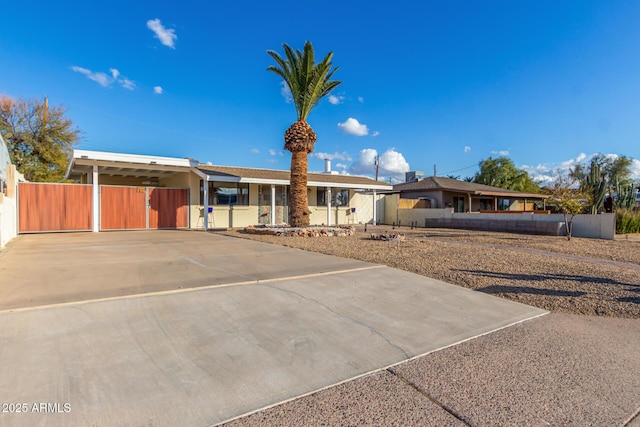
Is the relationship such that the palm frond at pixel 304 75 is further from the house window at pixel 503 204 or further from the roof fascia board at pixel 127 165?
the house window at pixel 503 204

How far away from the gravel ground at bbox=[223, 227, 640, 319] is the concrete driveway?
0.76 meters

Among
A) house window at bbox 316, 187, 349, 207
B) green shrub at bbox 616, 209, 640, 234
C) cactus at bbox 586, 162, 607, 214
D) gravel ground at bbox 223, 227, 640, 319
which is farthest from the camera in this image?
house window at bbox 316, 187, 349, 207

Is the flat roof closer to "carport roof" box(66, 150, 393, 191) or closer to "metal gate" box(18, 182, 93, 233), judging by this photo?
"carport roof" box(66, 150, 393, 191)

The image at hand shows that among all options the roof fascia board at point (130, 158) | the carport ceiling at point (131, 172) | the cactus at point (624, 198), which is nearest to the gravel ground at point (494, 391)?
the roof fascia board at point (130, 158)

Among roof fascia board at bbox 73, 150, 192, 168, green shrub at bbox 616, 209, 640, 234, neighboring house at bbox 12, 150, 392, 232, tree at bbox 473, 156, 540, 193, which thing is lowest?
green shrub at bbox 616, 209, 640, 234

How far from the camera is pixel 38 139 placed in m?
28.0

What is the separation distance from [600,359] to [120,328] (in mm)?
5187

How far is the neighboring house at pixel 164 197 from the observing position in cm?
1584

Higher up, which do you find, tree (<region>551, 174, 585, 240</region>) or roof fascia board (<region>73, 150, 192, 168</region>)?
roof fascia board (<region>73, 150, 192, 168</region>)

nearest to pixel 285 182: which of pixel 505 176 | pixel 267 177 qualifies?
pixel 267 177

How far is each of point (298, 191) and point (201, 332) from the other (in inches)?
479

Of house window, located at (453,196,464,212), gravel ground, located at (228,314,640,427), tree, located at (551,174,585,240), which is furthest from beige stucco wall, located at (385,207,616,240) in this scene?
gravel ground, located at (228,314,640,427)

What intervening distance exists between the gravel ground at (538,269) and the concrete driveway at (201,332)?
29.9 inches

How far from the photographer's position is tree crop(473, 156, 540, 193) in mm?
41594
